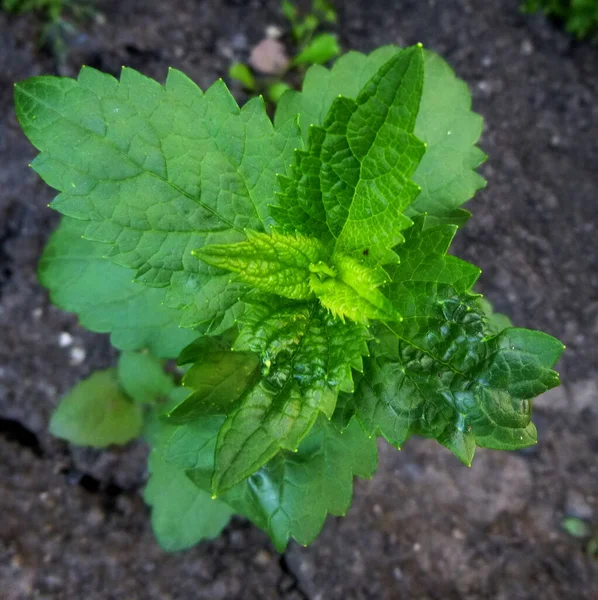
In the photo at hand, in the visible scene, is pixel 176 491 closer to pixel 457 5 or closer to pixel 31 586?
pixel 31 586

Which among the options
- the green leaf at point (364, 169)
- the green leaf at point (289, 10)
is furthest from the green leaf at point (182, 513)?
the green leaf at point (289, 10)

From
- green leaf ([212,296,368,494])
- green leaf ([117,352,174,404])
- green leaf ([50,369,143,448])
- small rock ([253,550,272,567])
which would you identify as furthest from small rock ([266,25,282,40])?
small rock ([253,550,272,567])

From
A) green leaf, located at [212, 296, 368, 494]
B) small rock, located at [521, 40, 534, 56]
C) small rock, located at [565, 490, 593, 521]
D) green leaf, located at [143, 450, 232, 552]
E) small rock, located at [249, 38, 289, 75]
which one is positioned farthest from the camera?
small rock, located at [521, 40, 534, 56]

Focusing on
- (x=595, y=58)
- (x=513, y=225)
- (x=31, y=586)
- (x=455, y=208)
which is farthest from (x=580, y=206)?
(x=31, y=586)

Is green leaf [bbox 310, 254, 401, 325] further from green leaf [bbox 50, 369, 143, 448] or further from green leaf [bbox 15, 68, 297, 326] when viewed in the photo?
green leaf [bbox 50, 369, 143, 448]

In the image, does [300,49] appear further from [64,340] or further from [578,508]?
[578,508]

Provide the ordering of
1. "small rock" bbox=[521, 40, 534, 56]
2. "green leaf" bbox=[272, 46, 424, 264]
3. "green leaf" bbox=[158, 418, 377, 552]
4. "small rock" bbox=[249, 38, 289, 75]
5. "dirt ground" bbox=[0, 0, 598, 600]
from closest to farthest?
1. "green leaf" bbox=[272, 46, 424, 264]
2. "green leaf" bbox=[158, 418, 377, 552]
3. "dirt ground" bbox=[0, 0, 598, 600]
4. "small rock" bbox=[249, 38, 289, 75]
5. "small rock" bbox=[521, 40, 534, 56]
